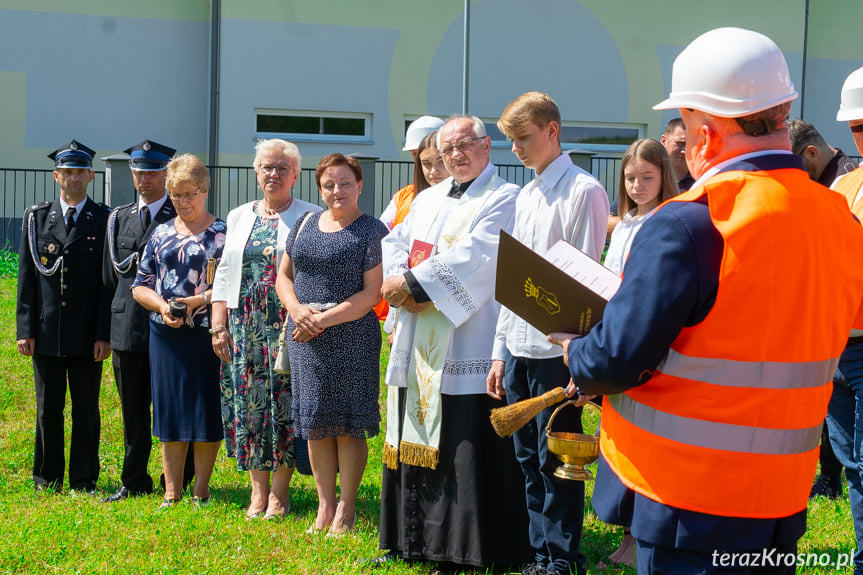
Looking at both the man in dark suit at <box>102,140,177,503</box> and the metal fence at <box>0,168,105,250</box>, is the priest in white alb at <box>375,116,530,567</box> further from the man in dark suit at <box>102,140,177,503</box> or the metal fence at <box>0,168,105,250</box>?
the metal fence at <box>0,168,105,250</box>

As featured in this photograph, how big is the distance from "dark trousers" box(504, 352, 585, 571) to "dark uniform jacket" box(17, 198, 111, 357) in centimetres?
333

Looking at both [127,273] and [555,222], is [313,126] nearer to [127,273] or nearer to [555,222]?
[127,273]

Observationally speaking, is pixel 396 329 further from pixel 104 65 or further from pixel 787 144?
pixel 104 65

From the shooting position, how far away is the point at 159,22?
16766 millimetres

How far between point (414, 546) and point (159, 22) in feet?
47.8

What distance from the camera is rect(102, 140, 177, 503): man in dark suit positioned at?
5.95 m

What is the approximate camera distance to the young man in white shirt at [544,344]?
4051mm

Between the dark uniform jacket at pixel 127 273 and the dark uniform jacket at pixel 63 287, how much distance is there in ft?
0.43

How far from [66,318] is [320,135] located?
11.5m

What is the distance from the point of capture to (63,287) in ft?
20.4

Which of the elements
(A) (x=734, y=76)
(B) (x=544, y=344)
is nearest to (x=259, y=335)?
(B) (x=544, y=344)

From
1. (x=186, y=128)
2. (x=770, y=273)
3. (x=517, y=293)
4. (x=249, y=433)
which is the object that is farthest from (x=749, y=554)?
(x=186, y=128)

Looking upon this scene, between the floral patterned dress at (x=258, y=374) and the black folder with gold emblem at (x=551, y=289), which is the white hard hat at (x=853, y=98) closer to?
the black folder with gold emblem at (x=551, y=289)

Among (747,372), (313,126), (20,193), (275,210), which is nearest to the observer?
(747,372)
